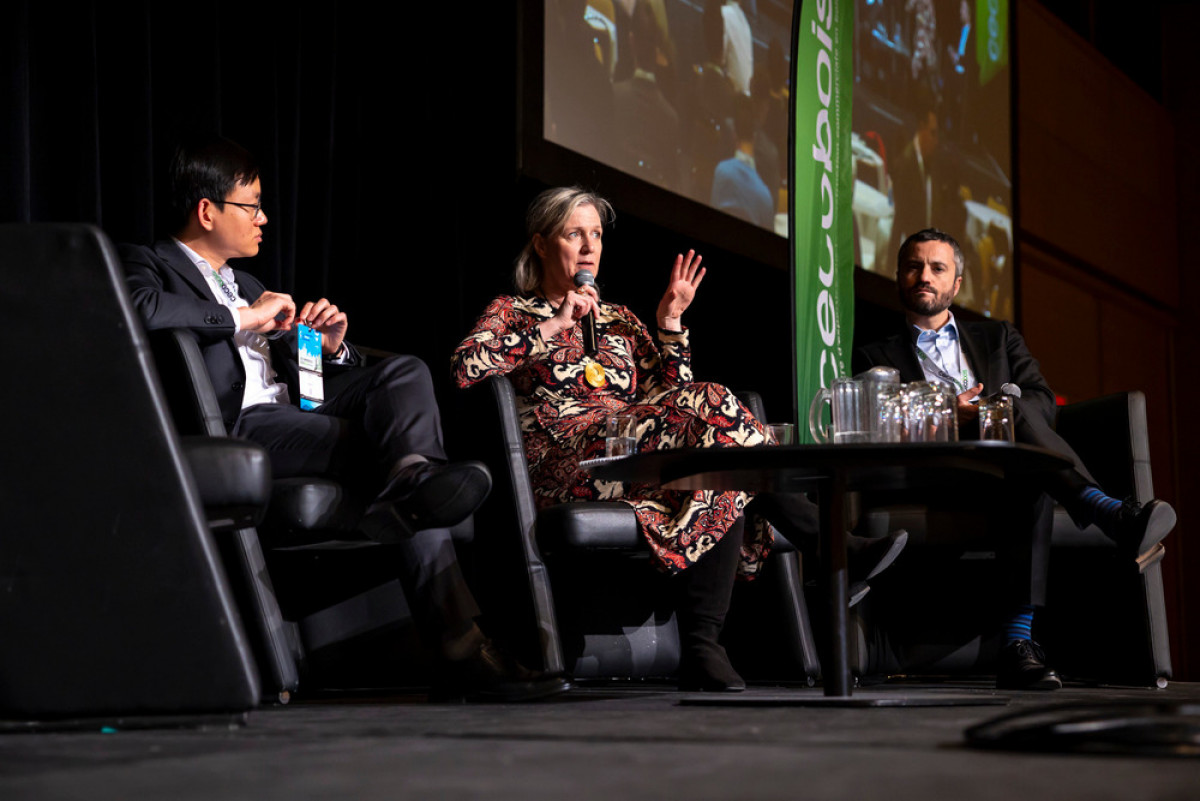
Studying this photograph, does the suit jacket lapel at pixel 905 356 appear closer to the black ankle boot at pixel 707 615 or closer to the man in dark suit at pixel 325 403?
the black ankle boot at pixel 707 615

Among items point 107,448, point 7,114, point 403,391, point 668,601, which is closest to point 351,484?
point 403,391

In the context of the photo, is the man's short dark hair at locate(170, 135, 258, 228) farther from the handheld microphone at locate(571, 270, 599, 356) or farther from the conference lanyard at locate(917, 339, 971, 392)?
the conference lanyard at locate(917, 339, 971, 392)

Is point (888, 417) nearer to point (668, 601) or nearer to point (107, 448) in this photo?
point (668, 601)

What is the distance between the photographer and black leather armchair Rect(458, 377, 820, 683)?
7.14ft

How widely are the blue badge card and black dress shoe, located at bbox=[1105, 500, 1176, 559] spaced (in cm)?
157

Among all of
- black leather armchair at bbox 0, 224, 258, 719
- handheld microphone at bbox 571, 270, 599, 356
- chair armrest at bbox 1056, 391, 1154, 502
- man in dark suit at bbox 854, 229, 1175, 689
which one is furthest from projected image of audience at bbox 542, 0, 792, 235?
black leather armchair at bbox 0, 224, 258, 719

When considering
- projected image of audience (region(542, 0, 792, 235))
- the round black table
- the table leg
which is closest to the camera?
the round black table

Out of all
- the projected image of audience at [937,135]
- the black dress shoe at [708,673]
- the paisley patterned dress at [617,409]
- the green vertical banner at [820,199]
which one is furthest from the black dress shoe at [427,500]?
the projected image of audience at [937,135]

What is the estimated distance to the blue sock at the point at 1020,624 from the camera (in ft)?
8.37

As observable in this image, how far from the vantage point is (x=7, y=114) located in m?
2.48

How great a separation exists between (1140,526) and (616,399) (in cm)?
106

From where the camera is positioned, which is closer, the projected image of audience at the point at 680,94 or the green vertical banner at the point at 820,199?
the green vertical banner at the point at 820,199

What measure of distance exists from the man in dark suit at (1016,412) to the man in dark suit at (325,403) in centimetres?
115

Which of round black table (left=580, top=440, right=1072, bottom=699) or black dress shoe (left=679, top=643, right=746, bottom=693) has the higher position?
round black table (left=580, top=440, right=1072, bottom=699)
